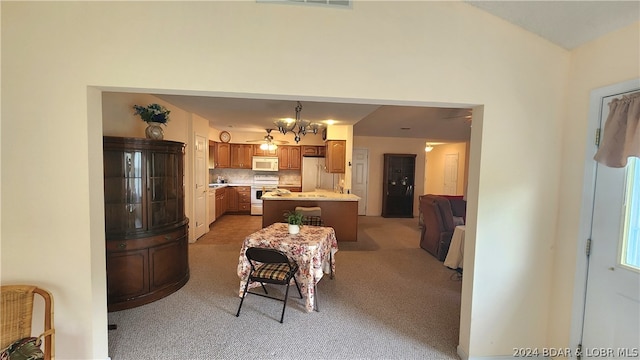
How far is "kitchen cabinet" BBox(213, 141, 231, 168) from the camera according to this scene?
745cm

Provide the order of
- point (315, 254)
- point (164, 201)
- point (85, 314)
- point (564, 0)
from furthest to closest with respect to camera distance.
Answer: point (164, 201) < point (315, 254) < point (85, 314) < point (564, 0)

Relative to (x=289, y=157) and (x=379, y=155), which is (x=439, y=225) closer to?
(x=379, y=155)

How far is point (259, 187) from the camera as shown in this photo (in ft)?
25.7

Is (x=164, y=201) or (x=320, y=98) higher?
(x=320, y=98)

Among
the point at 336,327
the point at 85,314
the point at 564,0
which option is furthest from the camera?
the point at 336,327

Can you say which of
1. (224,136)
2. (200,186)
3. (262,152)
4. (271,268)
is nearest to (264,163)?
(262,152)

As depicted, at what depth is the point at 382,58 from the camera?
1.93 m

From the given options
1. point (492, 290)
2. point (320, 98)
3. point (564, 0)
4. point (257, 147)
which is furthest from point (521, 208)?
point (257, 147)

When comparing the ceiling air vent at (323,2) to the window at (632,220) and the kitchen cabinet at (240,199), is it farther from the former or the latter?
the kitchen cabinet at (240,199)

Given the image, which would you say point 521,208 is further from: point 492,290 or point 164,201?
point 164,201

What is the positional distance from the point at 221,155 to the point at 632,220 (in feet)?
25.0

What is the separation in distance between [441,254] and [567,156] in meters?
2.78

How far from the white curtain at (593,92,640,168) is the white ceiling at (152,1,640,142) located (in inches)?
20.0

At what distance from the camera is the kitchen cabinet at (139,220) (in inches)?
106
